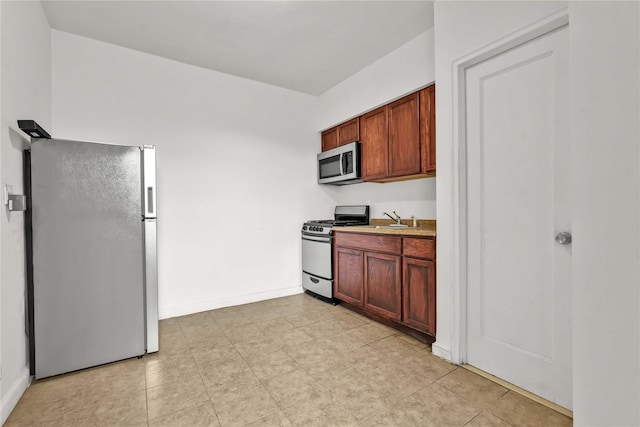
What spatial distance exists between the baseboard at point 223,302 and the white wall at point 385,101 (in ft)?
4.60

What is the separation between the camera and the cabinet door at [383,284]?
2713mm

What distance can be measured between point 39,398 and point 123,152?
1627 millimetres

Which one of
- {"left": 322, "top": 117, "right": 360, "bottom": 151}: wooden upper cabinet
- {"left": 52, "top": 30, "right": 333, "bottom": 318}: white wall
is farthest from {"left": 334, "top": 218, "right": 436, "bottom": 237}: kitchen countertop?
{"left": 322, "top": 117, "right": 360, "bottom": 151}: wooden upper cabinet

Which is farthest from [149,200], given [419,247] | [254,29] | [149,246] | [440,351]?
[440,351]

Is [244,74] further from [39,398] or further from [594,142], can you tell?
[594,142]

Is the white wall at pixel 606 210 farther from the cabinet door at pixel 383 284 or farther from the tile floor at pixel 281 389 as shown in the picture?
the cabinet door at pixel 383 284

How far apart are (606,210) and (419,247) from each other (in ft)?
7.20

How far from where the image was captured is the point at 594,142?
15.2 inches

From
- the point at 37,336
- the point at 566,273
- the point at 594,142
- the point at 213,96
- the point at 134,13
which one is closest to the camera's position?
the point at 594,142

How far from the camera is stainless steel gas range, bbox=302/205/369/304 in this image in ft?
11.6

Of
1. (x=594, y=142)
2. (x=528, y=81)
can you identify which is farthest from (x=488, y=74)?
(x=594, y=142)

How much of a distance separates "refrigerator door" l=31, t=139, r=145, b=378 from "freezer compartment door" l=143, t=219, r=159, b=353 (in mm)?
40

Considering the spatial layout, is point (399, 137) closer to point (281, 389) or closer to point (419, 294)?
point (419, 294)

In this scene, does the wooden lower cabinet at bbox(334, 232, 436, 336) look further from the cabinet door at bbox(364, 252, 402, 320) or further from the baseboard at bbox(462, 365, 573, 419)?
the baseboard at bbox(462, 365, 573, 419)
